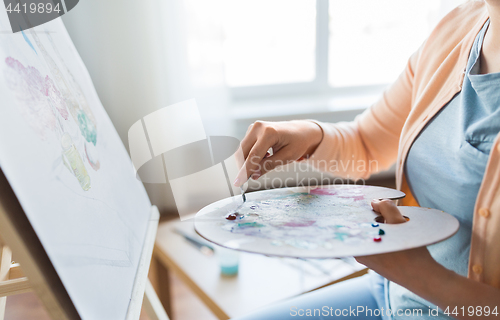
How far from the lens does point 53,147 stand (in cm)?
44

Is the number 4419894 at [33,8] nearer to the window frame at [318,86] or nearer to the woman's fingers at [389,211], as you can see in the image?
the woman's fingers at [389,211]

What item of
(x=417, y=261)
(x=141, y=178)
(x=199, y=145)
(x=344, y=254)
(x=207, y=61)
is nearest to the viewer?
(x=344, y=254)

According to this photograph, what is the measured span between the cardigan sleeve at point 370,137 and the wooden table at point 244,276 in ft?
0.81

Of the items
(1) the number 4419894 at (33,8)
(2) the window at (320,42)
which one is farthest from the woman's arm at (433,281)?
(2) the window at (320,42)

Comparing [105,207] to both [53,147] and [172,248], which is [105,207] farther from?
[172,248]

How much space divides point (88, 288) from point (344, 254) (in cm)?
30

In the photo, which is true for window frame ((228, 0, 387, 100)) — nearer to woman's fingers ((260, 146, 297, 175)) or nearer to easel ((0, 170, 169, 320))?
woman's fingers ((260, 146, 297, 175))

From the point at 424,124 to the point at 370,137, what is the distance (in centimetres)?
19

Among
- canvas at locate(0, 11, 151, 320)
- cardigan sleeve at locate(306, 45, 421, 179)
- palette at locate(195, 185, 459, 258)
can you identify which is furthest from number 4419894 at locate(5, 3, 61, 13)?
cardigan sleeve at locate(306, 45, 421, 179)

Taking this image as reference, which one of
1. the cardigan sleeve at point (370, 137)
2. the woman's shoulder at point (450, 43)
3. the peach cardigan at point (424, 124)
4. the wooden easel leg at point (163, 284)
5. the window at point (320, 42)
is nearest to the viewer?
the peach cardigan at point (424, 124)

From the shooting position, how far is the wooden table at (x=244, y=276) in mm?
714

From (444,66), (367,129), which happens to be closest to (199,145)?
(367,129)

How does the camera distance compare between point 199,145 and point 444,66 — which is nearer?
point 444,66

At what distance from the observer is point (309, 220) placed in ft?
1.35
